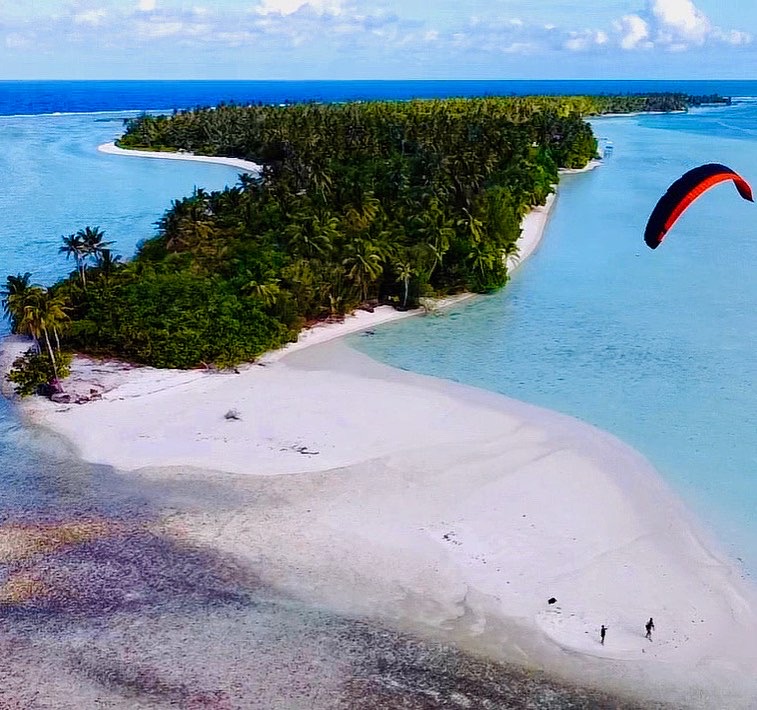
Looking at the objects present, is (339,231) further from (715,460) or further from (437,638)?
(437,638)

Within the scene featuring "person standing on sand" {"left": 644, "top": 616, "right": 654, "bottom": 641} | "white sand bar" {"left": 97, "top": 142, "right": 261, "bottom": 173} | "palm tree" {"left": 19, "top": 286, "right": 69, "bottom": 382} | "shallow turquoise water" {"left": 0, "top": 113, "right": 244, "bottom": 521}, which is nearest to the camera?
"person standing on sand" {"left": 644, "top": 616, "right": 654, "bottom": 641}

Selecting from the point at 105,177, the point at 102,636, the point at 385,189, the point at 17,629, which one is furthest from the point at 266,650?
the point at 105,177

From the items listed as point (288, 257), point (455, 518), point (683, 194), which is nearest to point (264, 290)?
point (288, 257)

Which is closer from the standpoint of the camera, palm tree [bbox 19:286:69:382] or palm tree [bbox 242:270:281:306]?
palm tree [bbox 19:286:69:382]

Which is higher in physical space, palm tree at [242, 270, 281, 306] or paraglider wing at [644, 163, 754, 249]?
paraglider wing at [644, 163, 754, 249]

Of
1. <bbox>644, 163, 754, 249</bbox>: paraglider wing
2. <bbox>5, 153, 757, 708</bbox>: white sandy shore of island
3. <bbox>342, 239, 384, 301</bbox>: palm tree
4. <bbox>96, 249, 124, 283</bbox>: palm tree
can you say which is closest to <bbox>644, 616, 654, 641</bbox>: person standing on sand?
<bbox>5, 153, 757, 708</bbox>: white sandy shore of island

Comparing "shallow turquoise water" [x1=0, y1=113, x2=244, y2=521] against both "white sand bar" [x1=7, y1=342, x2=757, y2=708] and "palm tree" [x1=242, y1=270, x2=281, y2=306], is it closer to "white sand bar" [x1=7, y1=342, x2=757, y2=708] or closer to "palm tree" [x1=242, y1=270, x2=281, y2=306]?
"white sand bar" [x1=7, y1=342, x2=757, y2=708]
